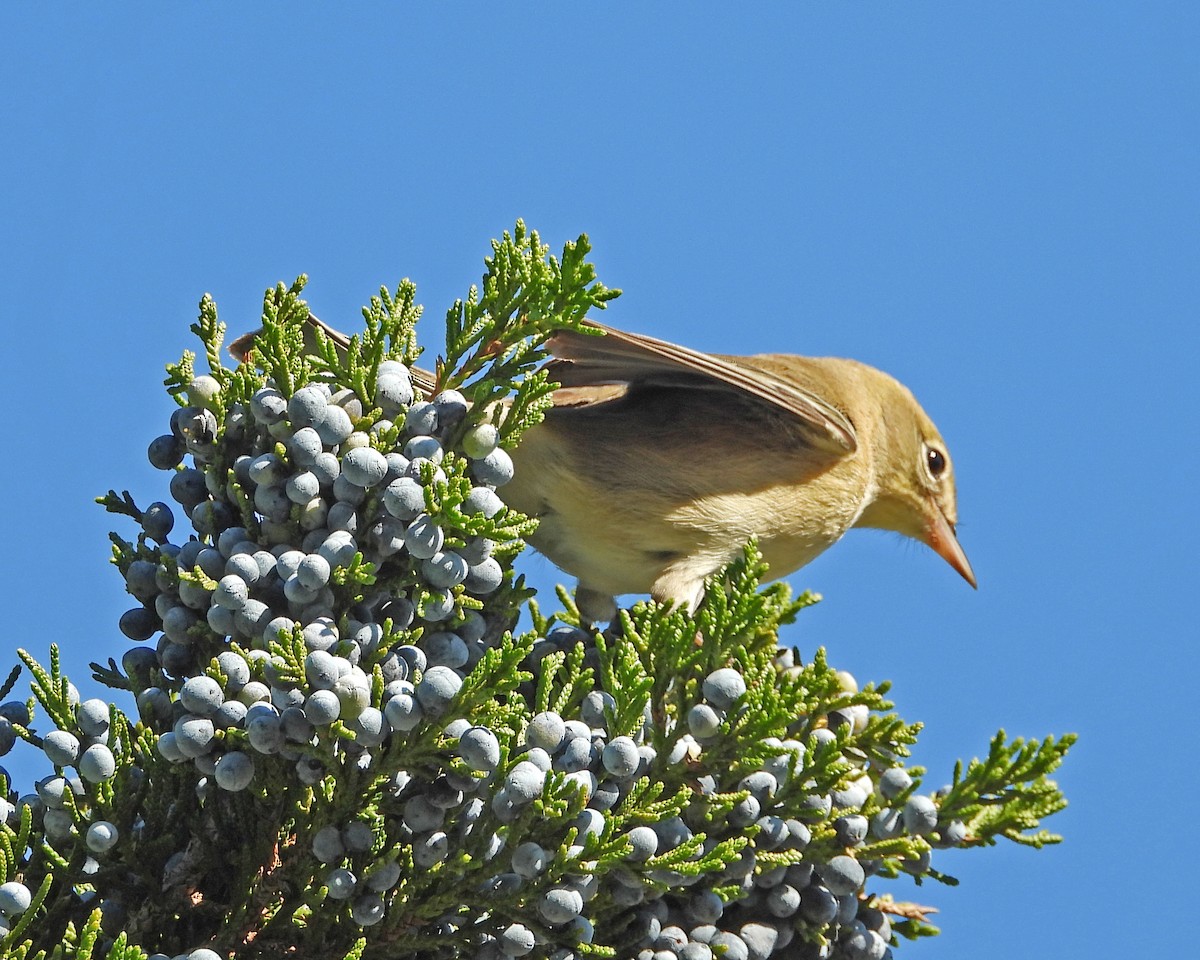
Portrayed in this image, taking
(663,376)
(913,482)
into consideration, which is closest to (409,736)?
(663,376)

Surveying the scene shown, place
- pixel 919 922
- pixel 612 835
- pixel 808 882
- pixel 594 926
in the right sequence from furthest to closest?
pixel 919 922, pixel 808 882, pixel 594 926, pixel 612 835

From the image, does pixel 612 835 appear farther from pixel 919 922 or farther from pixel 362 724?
pixel 919 922

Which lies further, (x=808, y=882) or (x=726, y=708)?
(x=808, y=882)

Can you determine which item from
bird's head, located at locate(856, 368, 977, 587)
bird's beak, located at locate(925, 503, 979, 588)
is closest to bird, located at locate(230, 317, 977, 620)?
bird's head, located at locate(856, 368, 977, 587)

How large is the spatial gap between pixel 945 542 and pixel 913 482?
0.31 metres

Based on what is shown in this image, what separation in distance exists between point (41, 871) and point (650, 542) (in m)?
2.34

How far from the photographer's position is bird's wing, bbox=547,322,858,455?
441 cm

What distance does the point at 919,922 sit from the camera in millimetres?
4355

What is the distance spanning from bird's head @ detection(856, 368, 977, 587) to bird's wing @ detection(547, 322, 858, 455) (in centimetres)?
99

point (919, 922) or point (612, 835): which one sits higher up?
point (919, 922)

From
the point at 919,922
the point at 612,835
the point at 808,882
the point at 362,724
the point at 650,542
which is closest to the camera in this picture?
the point at 362,724

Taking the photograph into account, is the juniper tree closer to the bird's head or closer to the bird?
the bird

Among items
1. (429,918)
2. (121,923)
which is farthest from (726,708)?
(121,923)

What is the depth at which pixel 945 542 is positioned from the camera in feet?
21.6
